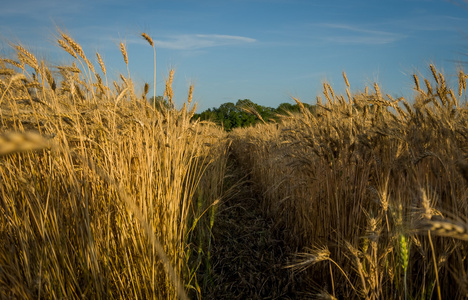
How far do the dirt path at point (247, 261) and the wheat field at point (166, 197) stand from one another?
0.03 m

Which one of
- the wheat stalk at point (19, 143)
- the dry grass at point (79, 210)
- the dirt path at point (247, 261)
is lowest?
the dirt path at point (247, 261)

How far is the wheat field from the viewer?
4.75 feet

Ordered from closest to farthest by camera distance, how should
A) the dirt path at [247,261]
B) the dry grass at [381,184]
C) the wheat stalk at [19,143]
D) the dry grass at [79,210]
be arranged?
1. the wheat stalk at [19,143]
2. the dry grass at [79,210]
3. the dry grass at [381,184]
4. the dirt path at [247,261]

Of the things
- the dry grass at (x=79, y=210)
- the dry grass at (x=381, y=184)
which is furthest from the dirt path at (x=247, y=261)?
the dry grass at (x=79, y=210)

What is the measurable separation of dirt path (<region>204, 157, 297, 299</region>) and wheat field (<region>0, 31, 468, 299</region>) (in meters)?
0.03

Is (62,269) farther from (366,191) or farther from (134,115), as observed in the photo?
(366,191)

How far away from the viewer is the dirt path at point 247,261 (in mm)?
2619

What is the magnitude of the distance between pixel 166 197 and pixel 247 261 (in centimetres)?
159

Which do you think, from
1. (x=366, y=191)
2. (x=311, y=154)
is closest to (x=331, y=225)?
(x=366, y=191)

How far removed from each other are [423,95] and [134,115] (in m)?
2.32

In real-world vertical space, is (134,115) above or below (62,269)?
above

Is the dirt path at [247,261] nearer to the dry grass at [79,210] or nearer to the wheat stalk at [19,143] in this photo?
the dry grass at [79,210]

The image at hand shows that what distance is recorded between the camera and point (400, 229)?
146 cm

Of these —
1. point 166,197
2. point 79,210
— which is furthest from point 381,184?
point 79,210
